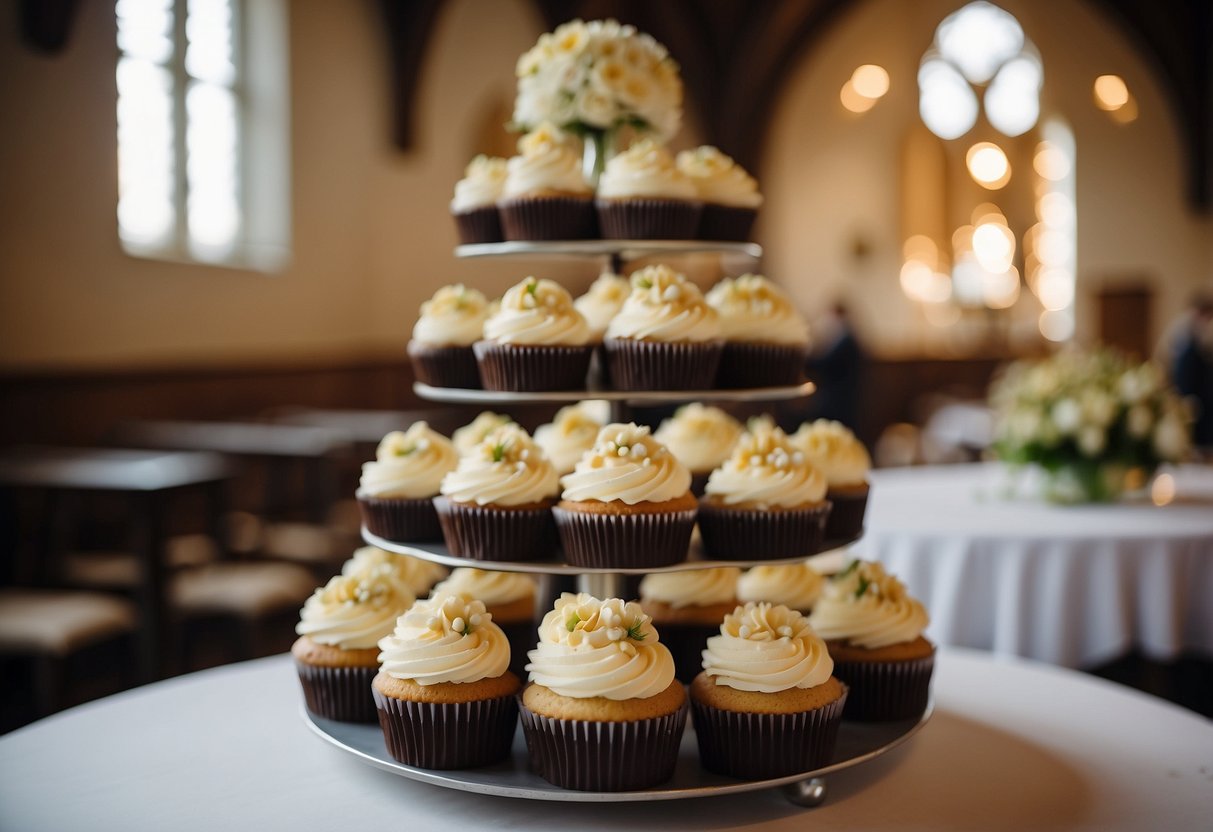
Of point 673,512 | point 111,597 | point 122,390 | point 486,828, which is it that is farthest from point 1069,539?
point 122,390

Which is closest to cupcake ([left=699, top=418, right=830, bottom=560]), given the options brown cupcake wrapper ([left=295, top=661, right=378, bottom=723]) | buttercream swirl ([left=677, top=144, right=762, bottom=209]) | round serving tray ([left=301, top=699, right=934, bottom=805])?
round serving tray ([left=301, top=699, right=934, bottom=805])

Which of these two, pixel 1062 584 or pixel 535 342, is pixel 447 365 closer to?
pixel 535 342

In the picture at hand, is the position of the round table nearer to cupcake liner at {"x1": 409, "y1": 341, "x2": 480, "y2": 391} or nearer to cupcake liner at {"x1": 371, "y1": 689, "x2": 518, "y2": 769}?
cupcake liner at {"x1": 371, "y1": 689, "x2": 518, "y2": 769}

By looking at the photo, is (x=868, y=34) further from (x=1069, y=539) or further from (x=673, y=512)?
(x=673, y=512)

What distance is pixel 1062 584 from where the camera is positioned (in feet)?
12.0

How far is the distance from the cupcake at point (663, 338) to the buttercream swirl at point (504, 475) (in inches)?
8.8

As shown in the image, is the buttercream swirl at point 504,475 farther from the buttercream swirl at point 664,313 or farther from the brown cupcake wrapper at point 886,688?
the brown cupcake wrapper at point 886,688

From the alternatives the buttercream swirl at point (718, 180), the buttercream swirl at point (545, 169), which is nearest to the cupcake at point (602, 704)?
the buttercream swirl at point (545, 169)

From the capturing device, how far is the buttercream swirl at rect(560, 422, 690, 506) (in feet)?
6.26

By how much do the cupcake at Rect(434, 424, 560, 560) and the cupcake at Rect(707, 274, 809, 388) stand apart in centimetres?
41

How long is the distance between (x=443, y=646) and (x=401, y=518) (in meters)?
0.46

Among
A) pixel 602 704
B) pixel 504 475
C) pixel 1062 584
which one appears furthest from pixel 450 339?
pixel 1062 584

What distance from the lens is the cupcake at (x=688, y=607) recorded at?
221 centimetres

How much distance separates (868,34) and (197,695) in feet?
43.4
